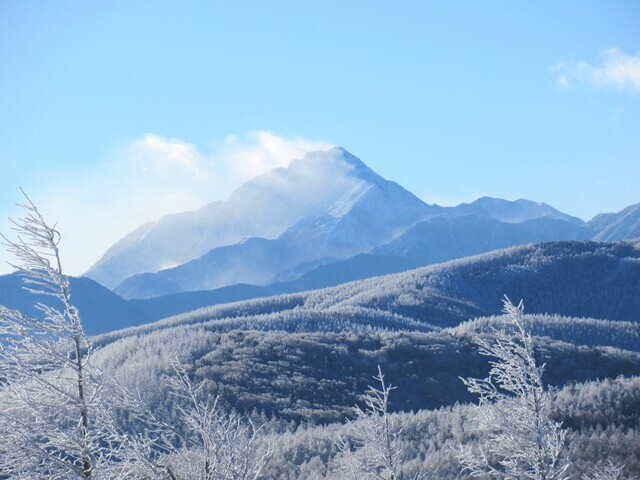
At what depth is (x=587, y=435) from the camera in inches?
1726

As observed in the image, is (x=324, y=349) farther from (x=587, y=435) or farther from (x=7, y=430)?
(x=7, y=430)

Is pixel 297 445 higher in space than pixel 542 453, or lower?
lower

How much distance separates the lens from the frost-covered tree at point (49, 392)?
957cm

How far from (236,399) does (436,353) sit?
113 ft

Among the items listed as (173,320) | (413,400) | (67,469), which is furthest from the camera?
(173,320)

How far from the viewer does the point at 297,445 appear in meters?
48.0

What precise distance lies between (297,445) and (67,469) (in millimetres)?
39972

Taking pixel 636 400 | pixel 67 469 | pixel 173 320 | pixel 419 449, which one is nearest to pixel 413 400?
pixel 636 400

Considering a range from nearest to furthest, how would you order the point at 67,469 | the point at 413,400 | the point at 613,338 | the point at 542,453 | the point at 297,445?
the point at 67,469
the point at 542,453
the point at 297,445
the point at 413,400
the point at 613,338

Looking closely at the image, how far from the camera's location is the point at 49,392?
32.9ft

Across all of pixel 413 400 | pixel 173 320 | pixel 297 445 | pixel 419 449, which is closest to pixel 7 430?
pixel 419 449

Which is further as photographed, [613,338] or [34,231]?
[613,338]

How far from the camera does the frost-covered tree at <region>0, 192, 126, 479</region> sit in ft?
31.4

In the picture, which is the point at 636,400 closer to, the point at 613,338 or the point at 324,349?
the point at 324,349
